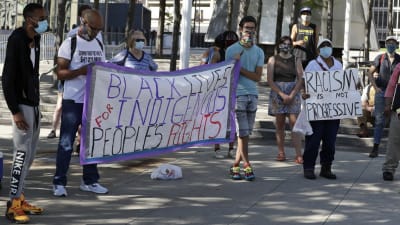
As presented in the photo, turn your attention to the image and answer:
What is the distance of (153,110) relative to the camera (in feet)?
28.1

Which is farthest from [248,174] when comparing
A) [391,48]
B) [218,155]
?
[391,48]

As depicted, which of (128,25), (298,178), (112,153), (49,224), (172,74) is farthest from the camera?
(128,25)

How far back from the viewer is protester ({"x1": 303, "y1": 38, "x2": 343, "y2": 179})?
31.7 feet

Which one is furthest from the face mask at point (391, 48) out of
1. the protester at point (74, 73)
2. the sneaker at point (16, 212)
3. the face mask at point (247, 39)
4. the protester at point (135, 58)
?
the sneaker at point (16, 212)

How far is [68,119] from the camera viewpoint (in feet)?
25.7

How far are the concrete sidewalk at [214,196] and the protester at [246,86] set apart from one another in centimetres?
37

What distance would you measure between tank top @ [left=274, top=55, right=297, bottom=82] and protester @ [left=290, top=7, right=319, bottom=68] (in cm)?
195

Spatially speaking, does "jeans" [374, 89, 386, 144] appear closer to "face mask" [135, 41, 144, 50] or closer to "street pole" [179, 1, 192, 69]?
"street pole" [179, 1, 192, 69]

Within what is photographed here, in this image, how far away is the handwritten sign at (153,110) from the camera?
7875 mm

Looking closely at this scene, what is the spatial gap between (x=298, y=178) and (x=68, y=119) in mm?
3336

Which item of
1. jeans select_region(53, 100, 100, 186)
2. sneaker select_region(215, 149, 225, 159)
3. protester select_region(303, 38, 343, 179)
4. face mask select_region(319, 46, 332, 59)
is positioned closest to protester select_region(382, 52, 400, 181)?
protester select_region(303, 38, 343, 179)

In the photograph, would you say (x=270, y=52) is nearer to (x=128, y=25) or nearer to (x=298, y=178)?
(x=128, y=25)

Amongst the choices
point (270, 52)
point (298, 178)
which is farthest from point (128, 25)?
point (298, 178)

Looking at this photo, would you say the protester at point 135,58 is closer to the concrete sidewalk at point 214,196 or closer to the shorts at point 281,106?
the concrete sidewalk at point 214,196
